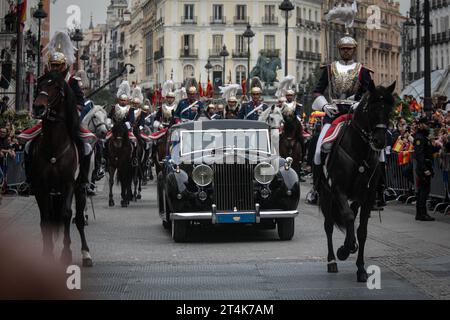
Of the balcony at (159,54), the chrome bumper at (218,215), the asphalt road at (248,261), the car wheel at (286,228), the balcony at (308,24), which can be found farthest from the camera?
the balcony at (159,54)

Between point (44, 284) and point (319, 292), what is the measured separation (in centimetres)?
468

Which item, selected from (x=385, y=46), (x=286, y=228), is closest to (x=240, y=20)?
(x=385, y=46)

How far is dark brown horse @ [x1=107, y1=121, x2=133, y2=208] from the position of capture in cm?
2523

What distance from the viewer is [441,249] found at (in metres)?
15.5

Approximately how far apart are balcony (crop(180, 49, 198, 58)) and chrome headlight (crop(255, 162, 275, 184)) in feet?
437

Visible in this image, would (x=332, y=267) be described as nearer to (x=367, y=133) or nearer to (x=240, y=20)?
(x=367, y=133)

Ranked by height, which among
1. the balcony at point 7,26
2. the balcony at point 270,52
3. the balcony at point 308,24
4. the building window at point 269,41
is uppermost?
the balcony at point 308,24

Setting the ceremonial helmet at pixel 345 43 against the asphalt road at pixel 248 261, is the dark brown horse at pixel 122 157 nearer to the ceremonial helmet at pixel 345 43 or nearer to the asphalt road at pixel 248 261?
the asphalt road at pixel 248 261

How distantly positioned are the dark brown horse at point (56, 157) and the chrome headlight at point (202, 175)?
3196 millimetres

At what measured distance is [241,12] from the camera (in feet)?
491

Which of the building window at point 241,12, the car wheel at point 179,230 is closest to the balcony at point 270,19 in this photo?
the building window at point 241,12

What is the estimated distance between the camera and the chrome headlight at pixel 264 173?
16656 millimetres
